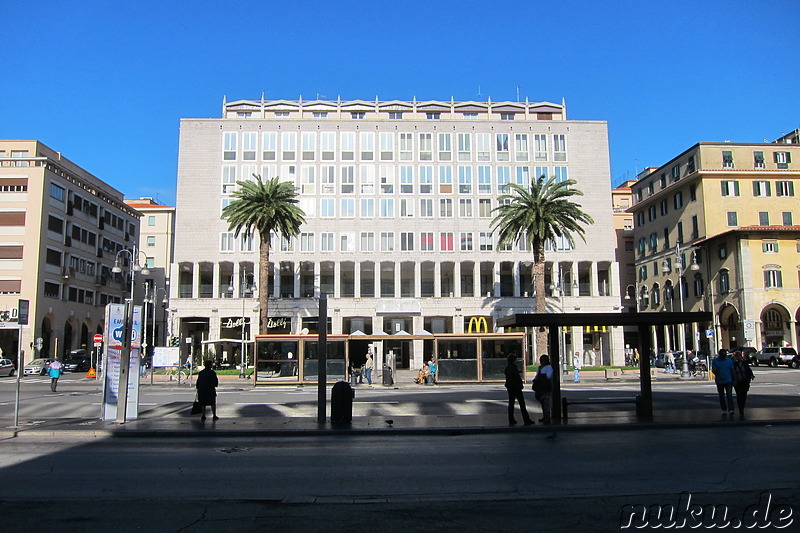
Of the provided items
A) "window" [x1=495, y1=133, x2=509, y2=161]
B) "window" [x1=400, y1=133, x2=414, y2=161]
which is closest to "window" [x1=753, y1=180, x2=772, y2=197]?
"window" [x1=495, y1=133, x2=509, y2=161]

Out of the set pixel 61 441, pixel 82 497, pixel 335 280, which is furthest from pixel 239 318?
pixel 82 497

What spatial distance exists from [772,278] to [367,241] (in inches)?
1597

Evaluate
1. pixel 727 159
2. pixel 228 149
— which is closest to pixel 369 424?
pixel 228 149

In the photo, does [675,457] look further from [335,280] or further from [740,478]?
[335,280]

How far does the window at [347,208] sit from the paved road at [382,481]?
170ft

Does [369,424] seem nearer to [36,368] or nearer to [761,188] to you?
[36,368]

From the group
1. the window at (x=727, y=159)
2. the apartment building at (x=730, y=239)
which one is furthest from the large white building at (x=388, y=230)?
the window at (x=727, y=159)

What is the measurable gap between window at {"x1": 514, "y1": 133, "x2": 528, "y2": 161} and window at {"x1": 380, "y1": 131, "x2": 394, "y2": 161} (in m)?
13.9

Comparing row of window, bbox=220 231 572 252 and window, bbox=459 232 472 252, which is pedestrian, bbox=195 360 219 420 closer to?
row of window, bbox=220 231 572 252

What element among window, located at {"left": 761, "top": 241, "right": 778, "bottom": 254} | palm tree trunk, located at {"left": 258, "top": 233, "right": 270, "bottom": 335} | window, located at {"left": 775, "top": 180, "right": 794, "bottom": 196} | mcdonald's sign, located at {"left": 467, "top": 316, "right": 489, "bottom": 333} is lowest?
mcdonald's sign, located at {"left": 467, "top": 316, "right": 489, "bottom": 333}

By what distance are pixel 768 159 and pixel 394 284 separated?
43.4 m

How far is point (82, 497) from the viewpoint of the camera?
8.84 metres

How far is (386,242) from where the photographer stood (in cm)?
6544

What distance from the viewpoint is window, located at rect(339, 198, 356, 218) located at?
65.8 m
